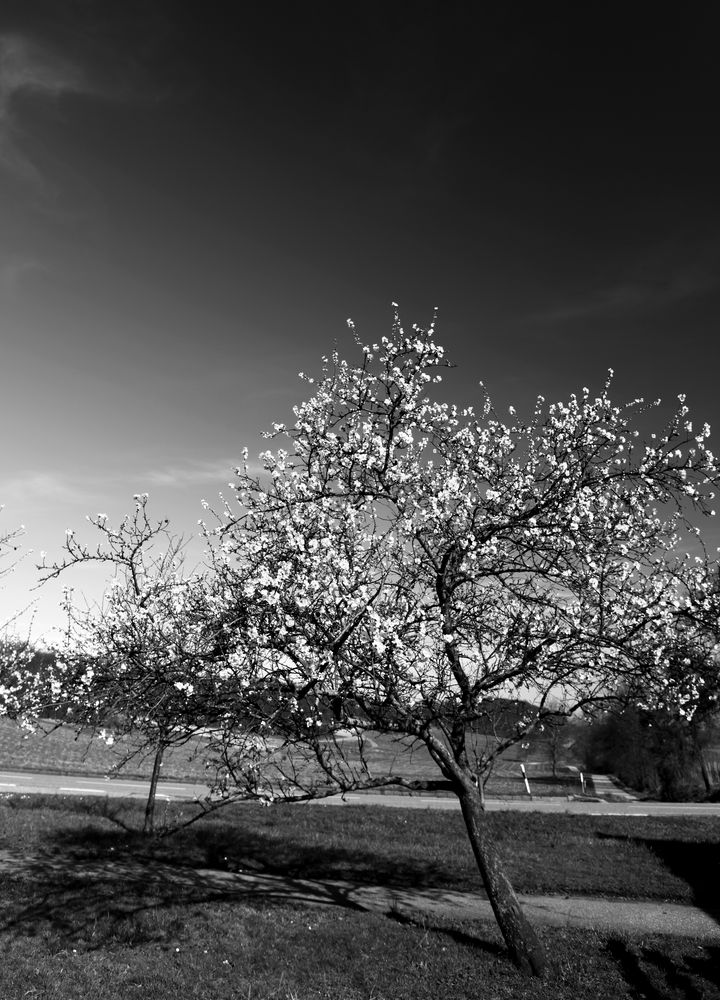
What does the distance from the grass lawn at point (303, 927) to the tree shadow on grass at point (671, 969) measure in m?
0.03

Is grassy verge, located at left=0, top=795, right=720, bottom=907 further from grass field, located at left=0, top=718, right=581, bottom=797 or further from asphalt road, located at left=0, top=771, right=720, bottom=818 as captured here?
grass field, located at left=0, top=718, right=581, bottom=797

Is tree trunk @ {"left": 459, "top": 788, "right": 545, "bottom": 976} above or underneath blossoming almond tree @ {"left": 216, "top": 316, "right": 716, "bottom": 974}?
underneath

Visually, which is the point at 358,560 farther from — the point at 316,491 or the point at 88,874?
the point at 88,874

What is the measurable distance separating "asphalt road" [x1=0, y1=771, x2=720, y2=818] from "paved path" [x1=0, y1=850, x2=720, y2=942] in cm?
1131

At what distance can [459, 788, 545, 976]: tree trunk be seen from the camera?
869 cm

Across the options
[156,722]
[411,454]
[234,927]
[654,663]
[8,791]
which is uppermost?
[411,454]

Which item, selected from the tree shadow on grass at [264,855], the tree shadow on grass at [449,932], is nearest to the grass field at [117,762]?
the tree shadow on grass at [264,855]

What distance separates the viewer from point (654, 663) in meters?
8.70

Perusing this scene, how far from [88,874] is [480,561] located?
10011 mm

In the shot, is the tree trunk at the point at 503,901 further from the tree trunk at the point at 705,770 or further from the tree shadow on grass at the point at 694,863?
the tree trunk at the point at 705,770

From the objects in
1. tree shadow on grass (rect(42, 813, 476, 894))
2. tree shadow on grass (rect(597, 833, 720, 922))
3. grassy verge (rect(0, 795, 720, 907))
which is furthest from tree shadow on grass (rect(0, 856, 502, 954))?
tree shadow on grass (rect(597, 833, 720, 922))

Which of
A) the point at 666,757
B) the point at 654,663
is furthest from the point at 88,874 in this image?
the point at 666,757

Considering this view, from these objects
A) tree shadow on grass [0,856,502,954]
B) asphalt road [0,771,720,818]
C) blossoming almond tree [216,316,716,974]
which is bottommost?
tree shadow on grass [0,856,502,954]

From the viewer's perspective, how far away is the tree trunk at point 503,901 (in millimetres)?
8688
